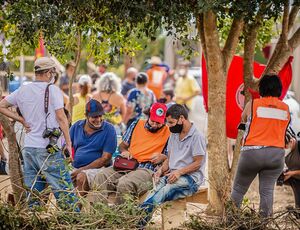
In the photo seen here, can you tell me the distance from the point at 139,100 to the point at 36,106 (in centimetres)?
740

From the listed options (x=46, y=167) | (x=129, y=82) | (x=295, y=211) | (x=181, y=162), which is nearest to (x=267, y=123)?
(x=295, y=211)

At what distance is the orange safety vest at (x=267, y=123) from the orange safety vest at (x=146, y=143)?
1626 mm

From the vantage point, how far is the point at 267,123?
29.5 feet

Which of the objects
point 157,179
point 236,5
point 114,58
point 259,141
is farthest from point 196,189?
point 236,5

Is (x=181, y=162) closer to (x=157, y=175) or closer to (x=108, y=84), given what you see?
(x=157, y=175)

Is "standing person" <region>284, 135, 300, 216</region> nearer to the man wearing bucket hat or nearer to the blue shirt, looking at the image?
the blue shirt

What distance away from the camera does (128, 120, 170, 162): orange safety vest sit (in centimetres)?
1037

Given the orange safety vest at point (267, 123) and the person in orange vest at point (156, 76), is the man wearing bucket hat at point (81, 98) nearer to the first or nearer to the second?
the orange safety vest at point (267, 123)

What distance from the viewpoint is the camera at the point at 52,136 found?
8.98 meters

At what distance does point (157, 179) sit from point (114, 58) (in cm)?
139

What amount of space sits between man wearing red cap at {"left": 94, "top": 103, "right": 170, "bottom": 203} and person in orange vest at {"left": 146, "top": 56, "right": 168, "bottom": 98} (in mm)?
10857

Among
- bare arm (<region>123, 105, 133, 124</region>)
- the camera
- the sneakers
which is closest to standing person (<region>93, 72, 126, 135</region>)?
bare arm (<region>123, 105, 133, 124</region>)

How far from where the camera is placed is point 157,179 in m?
9.77

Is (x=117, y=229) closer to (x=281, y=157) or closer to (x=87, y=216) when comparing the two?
(x=87, y=216)
